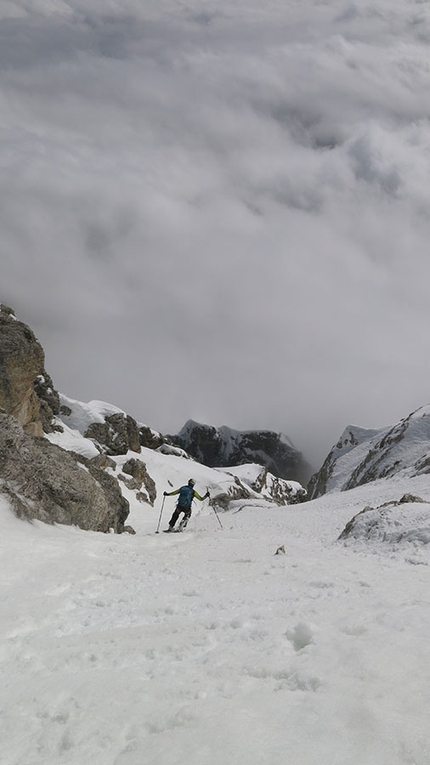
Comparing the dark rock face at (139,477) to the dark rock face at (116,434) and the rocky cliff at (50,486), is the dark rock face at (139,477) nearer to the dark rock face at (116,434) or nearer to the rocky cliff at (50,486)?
Result: the dark rock face at (116,434)

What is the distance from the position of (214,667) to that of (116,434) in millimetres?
63006

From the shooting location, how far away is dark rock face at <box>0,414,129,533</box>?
1198 cm

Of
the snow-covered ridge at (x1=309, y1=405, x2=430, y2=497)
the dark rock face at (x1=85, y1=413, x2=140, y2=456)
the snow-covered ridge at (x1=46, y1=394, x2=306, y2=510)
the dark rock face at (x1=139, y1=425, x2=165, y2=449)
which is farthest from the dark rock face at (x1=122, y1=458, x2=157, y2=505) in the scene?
the dark rock face at (x1=139, y1=425, x2=165, y2=449)

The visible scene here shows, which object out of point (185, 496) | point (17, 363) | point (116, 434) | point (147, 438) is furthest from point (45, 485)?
point (147, 438)

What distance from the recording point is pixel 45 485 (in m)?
13.0

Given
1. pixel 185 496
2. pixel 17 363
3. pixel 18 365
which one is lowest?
pixel 185 496

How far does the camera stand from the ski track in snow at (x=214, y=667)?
2.78 meters

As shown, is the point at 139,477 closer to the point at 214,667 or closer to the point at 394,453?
the point at 394,453

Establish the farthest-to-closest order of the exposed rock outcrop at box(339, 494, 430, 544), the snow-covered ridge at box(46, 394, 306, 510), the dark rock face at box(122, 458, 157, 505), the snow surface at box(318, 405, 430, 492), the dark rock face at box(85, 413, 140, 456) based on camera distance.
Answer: the dark rock face at box(85, 413, 140, 456), the snow surface at box(318, 405, 430, 492), the dark rock face at box(122, 458, 157, 505), the snow-covered ridge at box(46, 394, 306, 510), the exposed rock outcrop at box(339, 494, 430, 544)

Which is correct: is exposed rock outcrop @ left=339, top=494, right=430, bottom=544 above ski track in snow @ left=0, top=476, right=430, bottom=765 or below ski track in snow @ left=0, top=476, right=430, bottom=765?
above

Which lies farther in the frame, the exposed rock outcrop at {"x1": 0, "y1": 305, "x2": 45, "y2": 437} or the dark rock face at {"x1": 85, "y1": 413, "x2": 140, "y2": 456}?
the dark rock face at {"x1": 85, "y1": 413, "x2": 140, "y2": 456}

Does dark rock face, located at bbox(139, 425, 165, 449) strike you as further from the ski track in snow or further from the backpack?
the ski track in snow

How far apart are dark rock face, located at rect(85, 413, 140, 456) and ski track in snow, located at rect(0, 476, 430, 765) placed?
5548 centimetres

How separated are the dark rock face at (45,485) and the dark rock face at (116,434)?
45657mm
